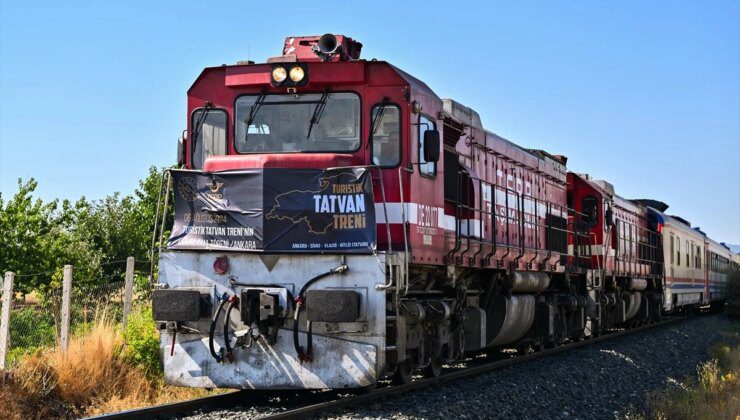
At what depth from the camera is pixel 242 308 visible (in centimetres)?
809

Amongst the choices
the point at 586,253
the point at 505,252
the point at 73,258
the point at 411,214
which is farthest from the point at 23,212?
the point at 411,214

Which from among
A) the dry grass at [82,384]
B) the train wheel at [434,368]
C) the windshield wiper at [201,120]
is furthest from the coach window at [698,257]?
the windshield wiper at [201,120]

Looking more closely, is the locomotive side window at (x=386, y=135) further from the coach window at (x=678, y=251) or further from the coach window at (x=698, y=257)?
the coach window at (x=698, y=257)

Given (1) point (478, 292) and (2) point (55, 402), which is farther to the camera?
(1) point (478, 292)

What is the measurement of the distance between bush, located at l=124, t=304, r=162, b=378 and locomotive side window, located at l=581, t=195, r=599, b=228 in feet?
35.9

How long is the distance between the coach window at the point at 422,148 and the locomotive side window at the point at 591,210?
986 centimetres

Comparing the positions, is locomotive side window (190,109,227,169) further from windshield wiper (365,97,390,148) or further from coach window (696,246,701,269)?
coach window (696,246,701,269)

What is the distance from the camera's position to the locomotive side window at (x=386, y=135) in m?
8.77

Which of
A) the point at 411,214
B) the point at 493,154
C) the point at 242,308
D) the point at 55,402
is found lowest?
the point at 55,402

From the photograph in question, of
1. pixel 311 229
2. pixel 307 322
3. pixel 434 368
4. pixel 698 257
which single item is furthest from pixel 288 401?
pixel 698 257

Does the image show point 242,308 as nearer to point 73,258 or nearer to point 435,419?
point 435,419

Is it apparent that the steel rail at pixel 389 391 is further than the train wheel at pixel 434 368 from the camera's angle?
No

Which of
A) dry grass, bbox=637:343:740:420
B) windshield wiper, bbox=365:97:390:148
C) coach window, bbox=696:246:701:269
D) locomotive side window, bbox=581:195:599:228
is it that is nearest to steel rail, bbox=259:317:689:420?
dry grass, bbox=637:343:740:420

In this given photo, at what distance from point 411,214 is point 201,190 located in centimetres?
216
